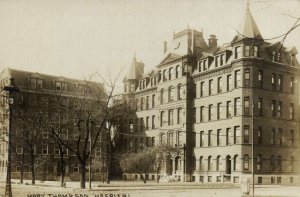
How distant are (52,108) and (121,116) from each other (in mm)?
13576

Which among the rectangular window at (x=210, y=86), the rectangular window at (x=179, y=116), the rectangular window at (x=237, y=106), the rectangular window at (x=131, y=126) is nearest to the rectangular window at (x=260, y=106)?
the rectangular window at (x=237, y=106)

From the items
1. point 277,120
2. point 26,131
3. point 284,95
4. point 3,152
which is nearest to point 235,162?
point 277,120

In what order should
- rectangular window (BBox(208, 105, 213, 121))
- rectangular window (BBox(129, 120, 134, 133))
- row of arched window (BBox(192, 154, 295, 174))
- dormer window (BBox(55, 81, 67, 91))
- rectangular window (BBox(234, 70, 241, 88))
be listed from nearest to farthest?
row of arched window (BBox(192, 154, 295, 174)), rectangular window (BBox(234, 70, 241, 88)), rectangular window (BBox(208, 105, 213, 121)), rectangular window (BBox(129, 120, 134, 133)), dormer window (BBox(55, 81, 67, 91))

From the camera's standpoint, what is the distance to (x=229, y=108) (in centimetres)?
4456

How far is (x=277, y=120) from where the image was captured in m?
44.3

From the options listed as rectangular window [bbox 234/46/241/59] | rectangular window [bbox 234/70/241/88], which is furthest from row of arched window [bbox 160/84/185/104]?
rectangular window [bbox 234/46/241/59]

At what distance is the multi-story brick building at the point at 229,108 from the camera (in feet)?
139

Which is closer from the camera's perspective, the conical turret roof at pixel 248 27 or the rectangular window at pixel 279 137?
the conical turret roof at pixel 248 27

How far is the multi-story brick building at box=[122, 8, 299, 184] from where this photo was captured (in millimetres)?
42250

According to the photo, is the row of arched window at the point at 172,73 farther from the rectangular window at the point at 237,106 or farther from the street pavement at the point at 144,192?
the street pavement at the point at 144,192

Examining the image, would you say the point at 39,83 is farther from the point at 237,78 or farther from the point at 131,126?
the point at 237,78

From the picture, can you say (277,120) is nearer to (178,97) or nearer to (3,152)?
(178,97)

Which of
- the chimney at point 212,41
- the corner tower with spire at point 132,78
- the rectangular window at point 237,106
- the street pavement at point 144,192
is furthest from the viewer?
the corner tower with spire at point 132,78

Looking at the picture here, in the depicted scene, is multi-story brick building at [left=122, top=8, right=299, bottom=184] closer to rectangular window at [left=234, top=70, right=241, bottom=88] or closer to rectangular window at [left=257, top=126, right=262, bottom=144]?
rectangular window at [left=234, top=70, right=241, bottom=88]
